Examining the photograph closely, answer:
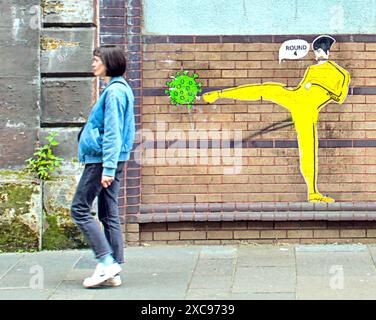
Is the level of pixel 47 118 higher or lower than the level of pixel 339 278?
higher

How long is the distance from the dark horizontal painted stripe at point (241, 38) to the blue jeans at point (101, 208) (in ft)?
5.95

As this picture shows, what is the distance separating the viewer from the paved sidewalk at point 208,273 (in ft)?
20.2

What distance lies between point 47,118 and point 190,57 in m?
1.43

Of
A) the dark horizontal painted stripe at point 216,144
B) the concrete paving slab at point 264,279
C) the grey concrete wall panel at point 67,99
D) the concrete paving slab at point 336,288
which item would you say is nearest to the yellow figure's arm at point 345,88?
the dark horizontal painted stripe at point 216,144

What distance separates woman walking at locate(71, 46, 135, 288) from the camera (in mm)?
6168

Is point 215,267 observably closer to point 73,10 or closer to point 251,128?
point 251,128

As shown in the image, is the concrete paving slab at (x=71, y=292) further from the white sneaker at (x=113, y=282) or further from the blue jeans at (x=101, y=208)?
the blue jeans at (x=101, y=208)

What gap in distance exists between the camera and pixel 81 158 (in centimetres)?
636

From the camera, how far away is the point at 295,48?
7.75 meters

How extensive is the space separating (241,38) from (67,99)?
66.6 inches

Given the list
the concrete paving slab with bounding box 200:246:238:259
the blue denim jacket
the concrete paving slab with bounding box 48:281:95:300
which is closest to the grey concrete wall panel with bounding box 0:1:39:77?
the blue denim jacket

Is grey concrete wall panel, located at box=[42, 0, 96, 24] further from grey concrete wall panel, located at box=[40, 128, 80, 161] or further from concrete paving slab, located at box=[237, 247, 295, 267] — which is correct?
concrete paving slab, located at box=[237, 247, 295, 267]

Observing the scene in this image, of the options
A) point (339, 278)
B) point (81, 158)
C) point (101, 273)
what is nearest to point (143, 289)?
point (101, 273)

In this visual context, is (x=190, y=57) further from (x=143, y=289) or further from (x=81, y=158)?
(x=143, y=289)
